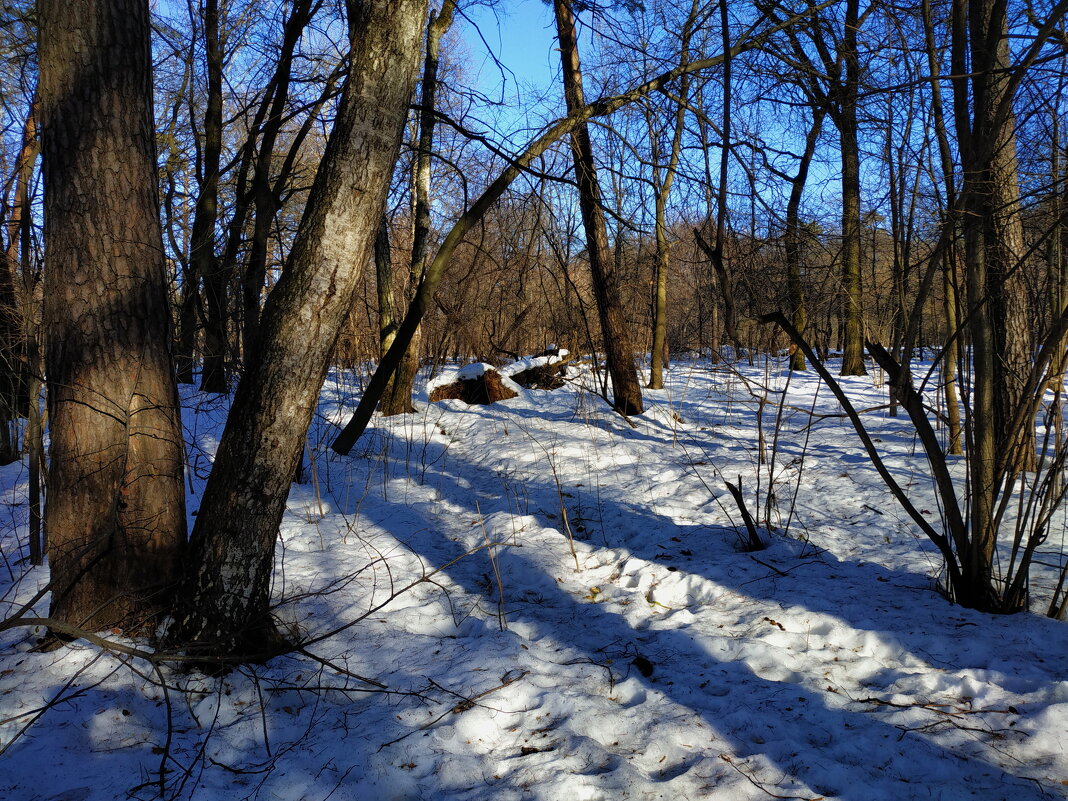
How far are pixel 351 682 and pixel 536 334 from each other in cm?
1553

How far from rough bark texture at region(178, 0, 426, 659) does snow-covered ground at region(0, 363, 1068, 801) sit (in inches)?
15.1

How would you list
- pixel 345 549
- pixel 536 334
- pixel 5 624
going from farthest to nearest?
pixel 536 334, pixel 345 549, pixel 5 624

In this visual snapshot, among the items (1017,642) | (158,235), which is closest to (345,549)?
(158,235)

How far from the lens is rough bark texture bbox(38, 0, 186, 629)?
2.64m

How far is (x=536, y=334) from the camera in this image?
17.9 metres

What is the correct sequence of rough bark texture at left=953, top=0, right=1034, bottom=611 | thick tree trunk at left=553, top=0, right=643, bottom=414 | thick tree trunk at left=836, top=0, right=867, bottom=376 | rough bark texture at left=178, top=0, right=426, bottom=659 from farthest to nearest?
thick tree trunk at left=553, top=0, right=643, bottom=414
thick tree trunk at left=836, top=0, right=867, bottom=376
rough bark texture at left=953, top=0, right=1034, bottom=611
rough bark texture at left=178, top=0, right=426, bottom=659

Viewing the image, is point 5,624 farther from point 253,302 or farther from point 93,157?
point 253,302

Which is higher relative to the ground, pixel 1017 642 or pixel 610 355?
pixel 610 355

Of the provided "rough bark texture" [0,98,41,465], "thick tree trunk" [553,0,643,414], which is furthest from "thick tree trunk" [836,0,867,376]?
"rough bark texture" [0,98,41,465]

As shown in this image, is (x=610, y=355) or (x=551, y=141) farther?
(x=610, y=355)

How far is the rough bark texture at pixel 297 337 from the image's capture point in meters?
2.58

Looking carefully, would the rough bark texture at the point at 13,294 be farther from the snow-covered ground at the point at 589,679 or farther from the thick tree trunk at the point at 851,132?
the thick tree trunk at the point at 851,132

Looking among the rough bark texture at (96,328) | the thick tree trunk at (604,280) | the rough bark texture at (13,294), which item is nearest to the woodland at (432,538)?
the rough bark texture at (96,328)

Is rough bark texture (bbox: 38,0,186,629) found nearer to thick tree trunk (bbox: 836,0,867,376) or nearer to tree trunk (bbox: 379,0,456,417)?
thick tree trunk (bbox: 836,0,867,376)
